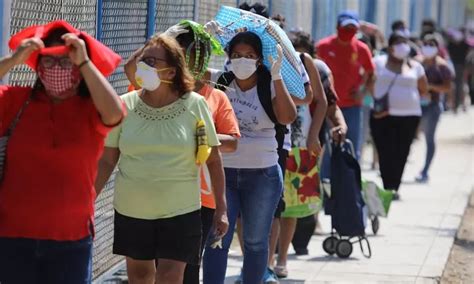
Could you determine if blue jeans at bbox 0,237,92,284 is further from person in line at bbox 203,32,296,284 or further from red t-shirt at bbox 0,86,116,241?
person in line at bbox 203,32,296,284

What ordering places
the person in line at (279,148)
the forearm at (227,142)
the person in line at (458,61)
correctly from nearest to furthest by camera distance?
the forearm at (227,142) → the person in line at (279,148) → the person in line at (458,61)

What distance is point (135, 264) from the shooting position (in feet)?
19.2

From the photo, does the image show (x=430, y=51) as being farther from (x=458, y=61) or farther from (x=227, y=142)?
(x=458, y=61)

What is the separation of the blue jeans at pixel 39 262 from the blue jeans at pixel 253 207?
2189 millimetres

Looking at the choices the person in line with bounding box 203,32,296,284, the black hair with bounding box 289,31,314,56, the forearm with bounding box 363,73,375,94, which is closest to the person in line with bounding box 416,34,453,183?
the forearm with bounding box 363,73,375,94

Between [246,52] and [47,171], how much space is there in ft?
7.74

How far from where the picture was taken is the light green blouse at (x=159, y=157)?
562cm

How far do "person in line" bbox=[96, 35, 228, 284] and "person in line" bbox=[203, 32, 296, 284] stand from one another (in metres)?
1.18

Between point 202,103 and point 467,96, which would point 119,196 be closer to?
point 202,103

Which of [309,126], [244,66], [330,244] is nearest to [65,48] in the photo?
[244,66]

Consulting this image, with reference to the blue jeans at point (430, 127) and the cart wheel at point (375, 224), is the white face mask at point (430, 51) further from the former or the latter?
the cart wheel at point (375, 224)

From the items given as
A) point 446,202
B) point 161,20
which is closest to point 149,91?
point 161,20

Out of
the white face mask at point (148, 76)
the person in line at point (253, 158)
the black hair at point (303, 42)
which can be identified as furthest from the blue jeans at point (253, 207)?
the black hair at point (303, 42)

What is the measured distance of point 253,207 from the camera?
7035 mm
